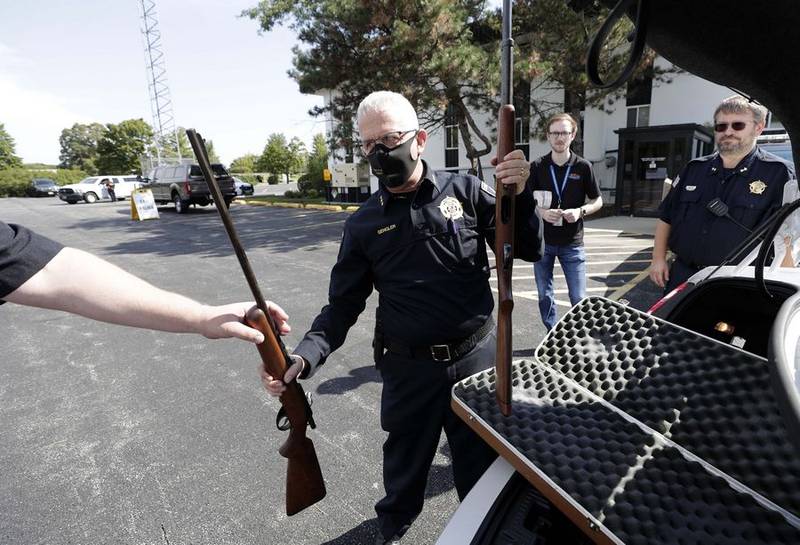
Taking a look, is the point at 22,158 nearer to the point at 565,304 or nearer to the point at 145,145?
the point at 145,145

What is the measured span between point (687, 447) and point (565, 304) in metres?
4.87

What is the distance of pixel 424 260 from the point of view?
1.90m

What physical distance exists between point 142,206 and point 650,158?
19.2m

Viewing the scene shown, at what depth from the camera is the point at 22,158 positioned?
56.0 metres

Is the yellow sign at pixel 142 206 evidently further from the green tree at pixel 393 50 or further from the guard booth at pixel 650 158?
the guard booth at pixel 650 158

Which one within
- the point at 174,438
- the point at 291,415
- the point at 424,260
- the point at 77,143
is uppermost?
the point at 77,143

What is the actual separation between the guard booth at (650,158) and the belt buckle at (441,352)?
13825 millimetres

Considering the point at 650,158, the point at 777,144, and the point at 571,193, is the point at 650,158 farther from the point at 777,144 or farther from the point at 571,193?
the point at 571,193

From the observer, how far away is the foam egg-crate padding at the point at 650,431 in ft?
2.75

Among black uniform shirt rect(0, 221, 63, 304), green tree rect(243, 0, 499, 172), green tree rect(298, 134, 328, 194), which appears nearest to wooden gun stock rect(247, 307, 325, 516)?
black uniform shirt rect(0, 221, 63, 304)

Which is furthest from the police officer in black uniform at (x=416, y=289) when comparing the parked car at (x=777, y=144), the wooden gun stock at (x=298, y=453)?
the parked car at (x=777, y=144)

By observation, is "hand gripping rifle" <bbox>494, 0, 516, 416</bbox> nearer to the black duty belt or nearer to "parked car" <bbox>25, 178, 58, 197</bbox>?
the black duty belt

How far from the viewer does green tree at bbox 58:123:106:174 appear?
235ft

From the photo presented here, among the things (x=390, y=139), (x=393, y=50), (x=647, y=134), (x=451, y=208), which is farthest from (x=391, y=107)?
(x=647, y=134)
